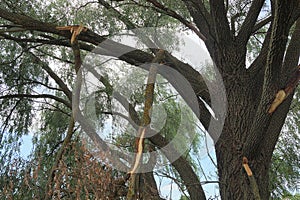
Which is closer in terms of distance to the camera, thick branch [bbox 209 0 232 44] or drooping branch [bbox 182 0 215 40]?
thick branch [bbox 209 0 232 44]

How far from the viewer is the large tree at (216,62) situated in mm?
2086

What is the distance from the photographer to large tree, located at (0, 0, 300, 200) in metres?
2.09

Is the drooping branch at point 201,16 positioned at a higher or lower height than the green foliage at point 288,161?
higher

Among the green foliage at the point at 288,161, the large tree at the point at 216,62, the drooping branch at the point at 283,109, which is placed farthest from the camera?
the green foliage at the point at 288,161

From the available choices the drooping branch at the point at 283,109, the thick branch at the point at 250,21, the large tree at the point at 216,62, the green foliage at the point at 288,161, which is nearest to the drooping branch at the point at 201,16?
the large tree at the point at 216,62

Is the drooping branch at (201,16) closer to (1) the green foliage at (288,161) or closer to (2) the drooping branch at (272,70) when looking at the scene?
(2) the drooping branch at (272,70)

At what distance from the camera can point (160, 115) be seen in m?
3.55

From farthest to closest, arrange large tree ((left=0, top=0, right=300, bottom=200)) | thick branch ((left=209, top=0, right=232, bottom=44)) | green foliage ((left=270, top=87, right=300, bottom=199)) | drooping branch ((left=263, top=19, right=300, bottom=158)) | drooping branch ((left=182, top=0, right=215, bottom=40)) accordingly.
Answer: green foliage ((left=270, top=87, right=300, bottom=199)) → drooping branch ((left=182, top=0, right=215, bottom=40)) → thick branch ((left=209, top=0, right=232, bottom=44)) → drooping branch ((left=263, top=19, right=300, bottom=158)) → large tree ((left=0, top=0, right=300, bottom=200))

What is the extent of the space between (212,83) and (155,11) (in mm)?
790

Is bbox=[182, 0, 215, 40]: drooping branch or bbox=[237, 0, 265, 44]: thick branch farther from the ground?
bbox=[182, 0, 215, 40]: drooping branch

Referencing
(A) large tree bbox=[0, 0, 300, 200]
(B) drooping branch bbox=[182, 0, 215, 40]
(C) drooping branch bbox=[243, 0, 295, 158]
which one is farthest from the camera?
(B) drooping branch bbox=[182, 0, 215, 40]

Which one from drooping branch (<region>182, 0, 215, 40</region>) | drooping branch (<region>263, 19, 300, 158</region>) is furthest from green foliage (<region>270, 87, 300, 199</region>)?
drooping branch (<region>182, 0, 215, 40</region>)

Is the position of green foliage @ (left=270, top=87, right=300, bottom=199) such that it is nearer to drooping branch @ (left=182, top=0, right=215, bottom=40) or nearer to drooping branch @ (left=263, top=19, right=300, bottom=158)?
drooping branch @ (left=263, top=19, right=300, bottom=158)

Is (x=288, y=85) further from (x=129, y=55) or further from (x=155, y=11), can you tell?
(x=155, y=11)
